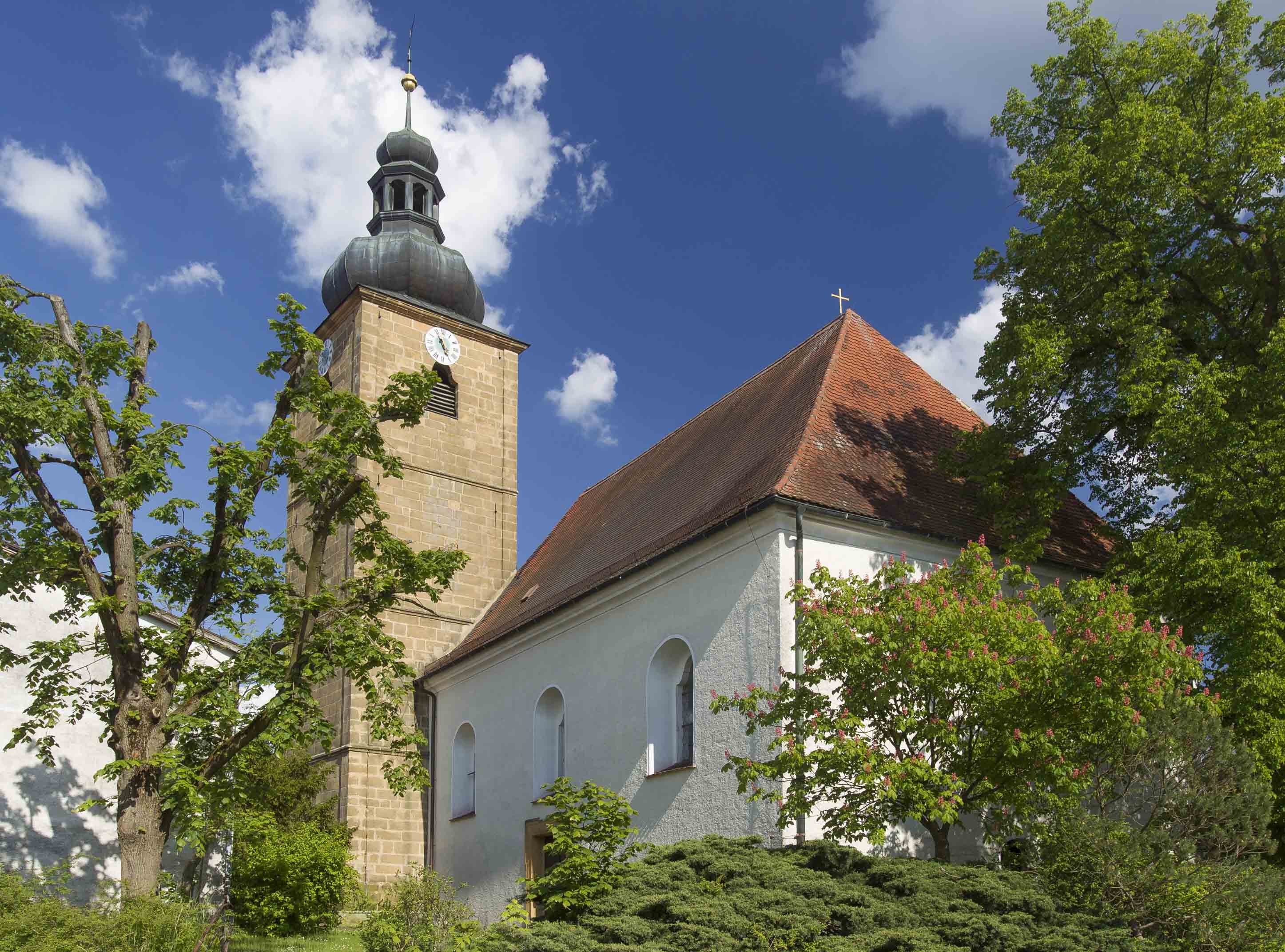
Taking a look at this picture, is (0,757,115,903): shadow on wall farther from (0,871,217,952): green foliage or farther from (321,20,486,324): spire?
(321,20,486,324): spire

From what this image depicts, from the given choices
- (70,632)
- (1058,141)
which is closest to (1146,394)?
(1058,141)

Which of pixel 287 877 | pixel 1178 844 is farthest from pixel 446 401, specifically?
pixel 1178 844

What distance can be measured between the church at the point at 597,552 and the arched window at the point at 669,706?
0.10ft

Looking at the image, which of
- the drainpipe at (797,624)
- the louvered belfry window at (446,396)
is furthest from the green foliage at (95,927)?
the louvered belfry window at (446,396)

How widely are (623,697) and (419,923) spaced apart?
4.76 meters

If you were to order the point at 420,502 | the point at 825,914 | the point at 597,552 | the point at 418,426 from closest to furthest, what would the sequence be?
the point at 825,914
the point at 597,552
the point at 420,502
the point at 418,426

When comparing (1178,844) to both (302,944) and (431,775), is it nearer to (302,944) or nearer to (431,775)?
(302,944)

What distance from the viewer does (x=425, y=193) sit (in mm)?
28781

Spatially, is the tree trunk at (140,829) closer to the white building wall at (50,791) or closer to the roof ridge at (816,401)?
the white building wall at (50,791)

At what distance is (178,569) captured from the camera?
1404 cm

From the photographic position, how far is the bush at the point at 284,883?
1791cm

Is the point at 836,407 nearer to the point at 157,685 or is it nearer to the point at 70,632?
the point at 157,685

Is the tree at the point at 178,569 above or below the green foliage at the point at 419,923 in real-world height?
above

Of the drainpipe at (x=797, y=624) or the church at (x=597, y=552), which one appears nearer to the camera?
the drainpipe at (x=797, y=624)
